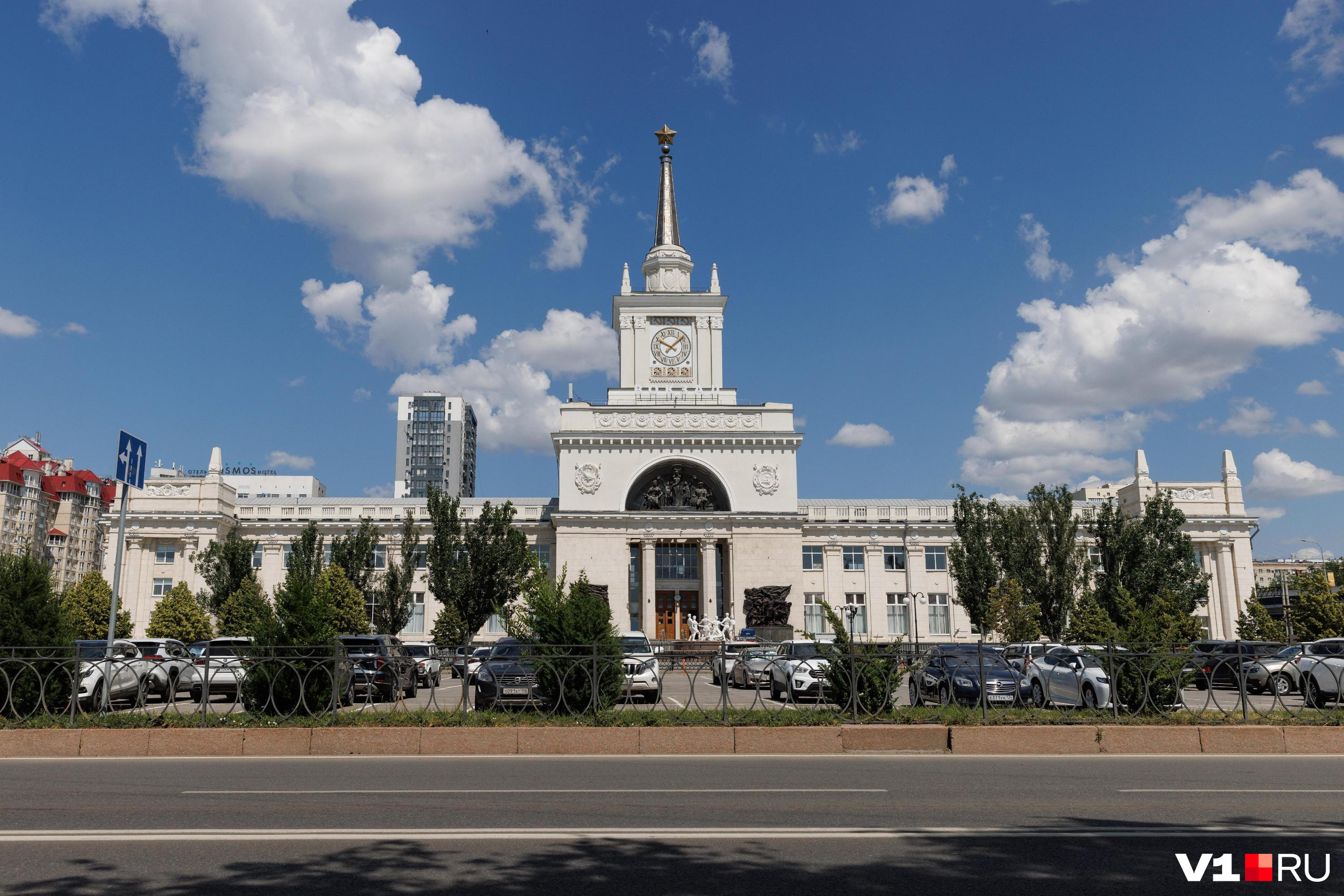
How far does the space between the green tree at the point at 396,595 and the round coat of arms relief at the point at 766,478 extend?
20978 mm

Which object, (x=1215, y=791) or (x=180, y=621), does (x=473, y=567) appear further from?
(x=1215, y=791)

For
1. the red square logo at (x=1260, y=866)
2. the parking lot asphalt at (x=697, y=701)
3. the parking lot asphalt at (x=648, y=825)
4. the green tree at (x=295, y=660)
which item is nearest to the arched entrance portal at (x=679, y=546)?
the parking lot asphalt at (x=697, y=701)

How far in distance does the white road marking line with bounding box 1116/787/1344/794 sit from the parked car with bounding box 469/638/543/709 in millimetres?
9258

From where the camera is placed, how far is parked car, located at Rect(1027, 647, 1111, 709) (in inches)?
752

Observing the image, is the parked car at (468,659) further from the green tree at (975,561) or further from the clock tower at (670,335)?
the clock tower at (670,335)

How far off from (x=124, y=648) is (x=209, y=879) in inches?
772

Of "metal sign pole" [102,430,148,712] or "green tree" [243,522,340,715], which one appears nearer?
"green tree" [243,522,340,715]

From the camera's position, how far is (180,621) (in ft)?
142

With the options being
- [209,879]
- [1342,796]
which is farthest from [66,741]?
[1342,796]

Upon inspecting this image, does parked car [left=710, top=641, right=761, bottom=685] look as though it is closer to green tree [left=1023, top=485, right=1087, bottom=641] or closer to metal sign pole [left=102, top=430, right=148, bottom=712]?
metal sign pole [left=102, top=430, right=148, bottom=712]

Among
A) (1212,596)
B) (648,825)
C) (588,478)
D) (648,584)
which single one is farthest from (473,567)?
(1212,596)

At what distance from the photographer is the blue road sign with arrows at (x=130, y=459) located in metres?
24.7

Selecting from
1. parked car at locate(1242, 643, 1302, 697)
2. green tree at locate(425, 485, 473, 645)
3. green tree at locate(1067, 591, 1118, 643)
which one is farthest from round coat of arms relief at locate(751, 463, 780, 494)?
parked car at locate(1242, 643, 1302, 697)

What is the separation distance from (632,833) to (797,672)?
14.9 metres
